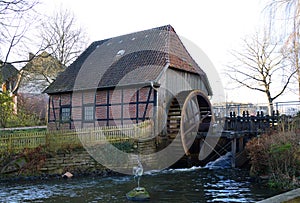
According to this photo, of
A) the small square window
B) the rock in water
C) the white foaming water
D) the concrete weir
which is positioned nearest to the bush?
the rock in water

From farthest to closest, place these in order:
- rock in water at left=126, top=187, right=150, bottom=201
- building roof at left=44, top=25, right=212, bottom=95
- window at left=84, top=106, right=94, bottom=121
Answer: window at left=84, top=106, right=94, bottom=121
building roof at left=44, top=25, right=212, bottom=95
rock in water at left=126, top=187, right=150, bottom=201

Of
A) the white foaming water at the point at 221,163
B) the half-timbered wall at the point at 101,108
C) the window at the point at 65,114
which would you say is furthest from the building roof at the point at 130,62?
the white foaming water at the point at 221,163

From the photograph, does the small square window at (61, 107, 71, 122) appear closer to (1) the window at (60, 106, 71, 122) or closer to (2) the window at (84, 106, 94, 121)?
(1) the window at (60, 106, 71, 122)

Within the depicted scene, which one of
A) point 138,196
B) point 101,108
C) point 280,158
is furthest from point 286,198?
point 101,108

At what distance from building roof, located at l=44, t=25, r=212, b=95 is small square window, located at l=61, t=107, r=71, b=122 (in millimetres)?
1024

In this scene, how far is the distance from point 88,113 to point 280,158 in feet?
34.6

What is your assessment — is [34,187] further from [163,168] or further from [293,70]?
[293,70]

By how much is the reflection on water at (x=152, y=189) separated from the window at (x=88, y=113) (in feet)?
19.7

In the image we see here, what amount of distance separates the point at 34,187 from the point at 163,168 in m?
5.66

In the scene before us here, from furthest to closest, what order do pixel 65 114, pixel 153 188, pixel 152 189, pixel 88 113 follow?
pixel 65 114 < pixel 88 113 < pixel 153 188 < pixel 152 189

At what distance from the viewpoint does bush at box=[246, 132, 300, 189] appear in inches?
357

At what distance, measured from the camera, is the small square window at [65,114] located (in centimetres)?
1809

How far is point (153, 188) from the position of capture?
939 centimetres

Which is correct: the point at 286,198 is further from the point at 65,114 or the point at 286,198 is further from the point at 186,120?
the point at 65,114
